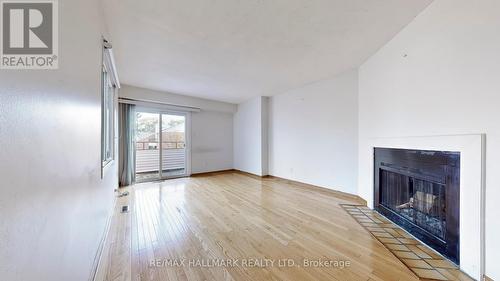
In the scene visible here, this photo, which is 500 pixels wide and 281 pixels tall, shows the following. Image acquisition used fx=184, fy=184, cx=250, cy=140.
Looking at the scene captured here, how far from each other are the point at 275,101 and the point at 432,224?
413cm

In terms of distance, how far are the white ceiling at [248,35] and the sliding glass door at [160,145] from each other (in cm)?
149

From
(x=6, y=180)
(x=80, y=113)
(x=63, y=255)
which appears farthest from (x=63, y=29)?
(x=63, y=255)

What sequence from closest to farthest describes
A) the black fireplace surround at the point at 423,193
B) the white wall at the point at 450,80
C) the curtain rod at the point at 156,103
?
the white wall at the point at 450,80, the black fireplace surround at the point at 423,193, the curtain rod at the point at 156,103

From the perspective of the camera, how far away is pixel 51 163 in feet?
2.62

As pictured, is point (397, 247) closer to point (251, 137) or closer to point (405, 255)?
point (405, 255)

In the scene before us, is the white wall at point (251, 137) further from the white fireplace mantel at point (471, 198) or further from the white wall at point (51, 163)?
the white wall at point (51, 163)

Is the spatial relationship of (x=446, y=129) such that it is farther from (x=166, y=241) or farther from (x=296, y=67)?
(x=166, y=241)

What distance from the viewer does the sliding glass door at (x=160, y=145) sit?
4.95 metres

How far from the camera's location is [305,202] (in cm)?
328

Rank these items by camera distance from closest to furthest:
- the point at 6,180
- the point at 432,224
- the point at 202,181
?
the point at 6,180
the point at 432,224
the point at 202,181

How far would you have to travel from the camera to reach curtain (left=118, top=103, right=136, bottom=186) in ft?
14.6

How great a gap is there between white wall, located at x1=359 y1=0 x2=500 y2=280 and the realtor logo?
269 cm

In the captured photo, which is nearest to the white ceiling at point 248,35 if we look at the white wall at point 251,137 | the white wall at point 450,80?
the white wall at point 450,80

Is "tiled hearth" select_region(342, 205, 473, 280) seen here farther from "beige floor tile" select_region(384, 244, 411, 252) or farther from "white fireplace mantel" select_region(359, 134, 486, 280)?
"white fireplace mantel" select_region(359, 134, 486, 280)
